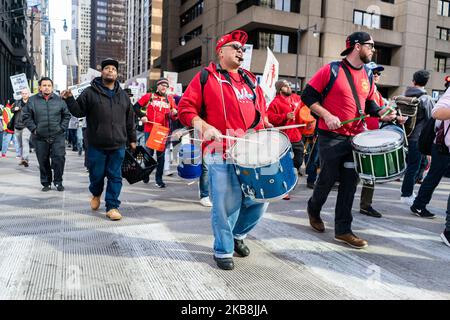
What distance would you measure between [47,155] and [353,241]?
19.4 ft

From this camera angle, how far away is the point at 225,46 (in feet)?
12.8

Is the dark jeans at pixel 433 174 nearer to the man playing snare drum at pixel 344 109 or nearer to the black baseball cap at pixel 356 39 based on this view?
the man playing snare drum at pixel 344 109

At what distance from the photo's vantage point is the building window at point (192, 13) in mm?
53225

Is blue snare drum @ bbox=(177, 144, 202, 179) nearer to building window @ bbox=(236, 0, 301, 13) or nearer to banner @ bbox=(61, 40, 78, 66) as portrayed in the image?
banner @ bbox=(61, 40, 78, 66)

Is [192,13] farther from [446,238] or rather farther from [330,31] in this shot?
[446,238]

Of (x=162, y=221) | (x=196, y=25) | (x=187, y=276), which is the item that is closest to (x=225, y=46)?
(x=187, y=276)

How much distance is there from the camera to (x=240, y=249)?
4.13 m

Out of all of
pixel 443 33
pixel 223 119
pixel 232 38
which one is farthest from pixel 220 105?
pixel 443 33

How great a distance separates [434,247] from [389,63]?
44239 mm

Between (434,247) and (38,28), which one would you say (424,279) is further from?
(38,28)

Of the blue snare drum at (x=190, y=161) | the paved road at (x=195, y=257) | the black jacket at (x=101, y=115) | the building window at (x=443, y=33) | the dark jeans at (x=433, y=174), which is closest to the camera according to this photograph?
the paved road at (x=195, y=257)

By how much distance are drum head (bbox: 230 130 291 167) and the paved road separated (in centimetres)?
100

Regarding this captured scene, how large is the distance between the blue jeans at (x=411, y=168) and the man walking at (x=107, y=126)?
4.47 m

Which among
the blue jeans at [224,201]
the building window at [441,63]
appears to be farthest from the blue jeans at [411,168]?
the building window at [441,63]
